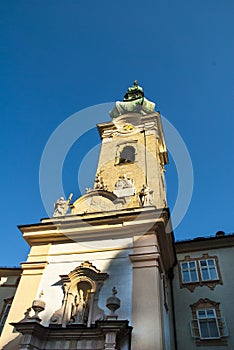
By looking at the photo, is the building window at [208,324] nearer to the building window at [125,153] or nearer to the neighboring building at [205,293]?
the neighboring building at [205,293]

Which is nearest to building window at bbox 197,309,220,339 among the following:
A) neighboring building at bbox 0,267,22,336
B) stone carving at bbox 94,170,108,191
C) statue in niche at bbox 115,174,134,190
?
statue in niche at bbox 115,174,134,190

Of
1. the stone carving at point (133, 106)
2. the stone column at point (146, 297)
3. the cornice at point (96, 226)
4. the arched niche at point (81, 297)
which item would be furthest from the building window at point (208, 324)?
the stone carving at point (133, 106)

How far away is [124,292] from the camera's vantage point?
1191 cm

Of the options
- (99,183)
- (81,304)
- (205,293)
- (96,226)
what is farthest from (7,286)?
(205,293)

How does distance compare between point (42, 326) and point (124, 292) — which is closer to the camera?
point (42, 326)

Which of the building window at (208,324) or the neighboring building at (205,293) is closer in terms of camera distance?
the building window at (208,324)

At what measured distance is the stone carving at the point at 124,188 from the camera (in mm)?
19000

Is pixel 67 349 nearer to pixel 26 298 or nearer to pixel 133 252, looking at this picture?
pixel 26 298

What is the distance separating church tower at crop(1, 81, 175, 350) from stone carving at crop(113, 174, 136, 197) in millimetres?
601

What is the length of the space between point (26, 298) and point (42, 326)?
221 cm

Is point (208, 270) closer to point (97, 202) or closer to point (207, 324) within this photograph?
point (207, 324)

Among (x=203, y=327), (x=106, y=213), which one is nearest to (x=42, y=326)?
(x=106, y=213)

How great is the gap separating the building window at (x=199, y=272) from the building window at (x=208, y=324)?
Result: 99 cm

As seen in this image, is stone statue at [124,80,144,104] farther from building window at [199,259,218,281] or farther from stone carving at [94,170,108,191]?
building window at [199,259,218,281]
